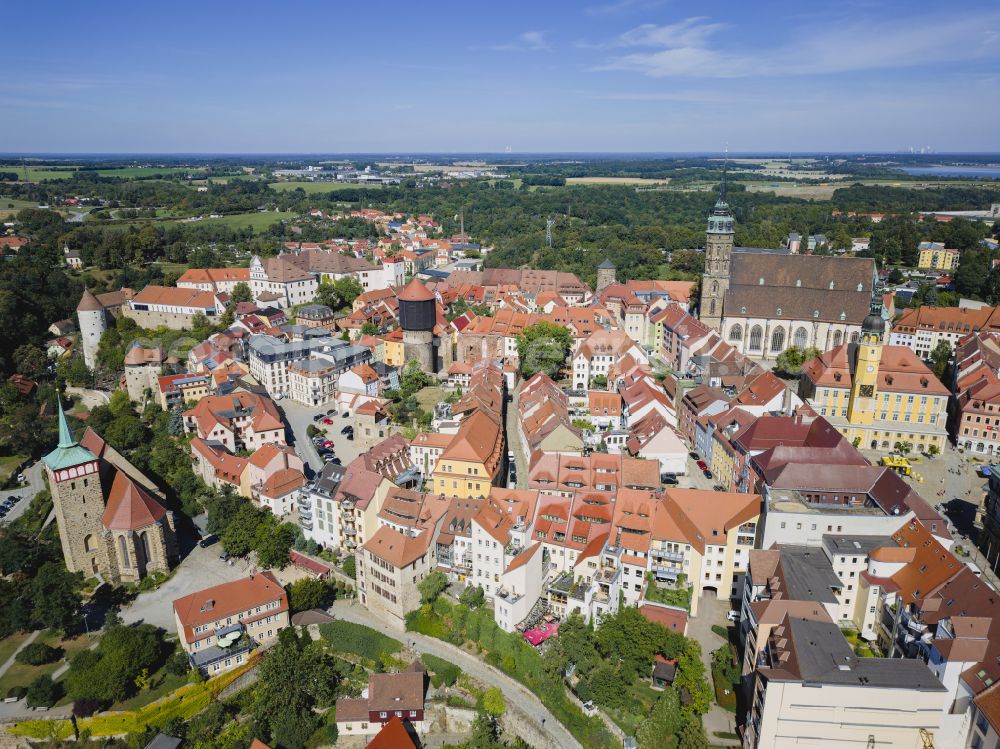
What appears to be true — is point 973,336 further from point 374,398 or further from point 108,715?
point 108,715

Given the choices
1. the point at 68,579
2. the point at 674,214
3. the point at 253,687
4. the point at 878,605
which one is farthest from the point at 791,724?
the point at 674,214

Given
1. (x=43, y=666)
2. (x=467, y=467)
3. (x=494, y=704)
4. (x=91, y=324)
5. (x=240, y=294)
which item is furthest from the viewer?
(x=240, y=294)

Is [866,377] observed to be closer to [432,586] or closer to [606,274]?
[432,586]

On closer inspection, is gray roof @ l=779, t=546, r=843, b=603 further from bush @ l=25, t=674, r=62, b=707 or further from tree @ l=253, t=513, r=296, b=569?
bush @ l=25, t=674, r=62, b=707

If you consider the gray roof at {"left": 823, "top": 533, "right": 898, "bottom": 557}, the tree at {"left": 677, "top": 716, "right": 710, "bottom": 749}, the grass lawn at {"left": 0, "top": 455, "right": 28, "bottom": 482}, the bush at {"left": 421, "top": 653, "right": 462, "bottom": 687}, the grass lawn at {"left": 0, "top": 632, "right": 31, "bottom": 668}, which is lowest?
the grass lawn at {"left": 0, "top": 632, "right": 31, "bottom": 668}

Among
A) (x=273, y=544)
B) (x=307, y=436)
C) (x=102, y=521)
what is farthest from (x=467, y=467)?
(x=102, y=521)

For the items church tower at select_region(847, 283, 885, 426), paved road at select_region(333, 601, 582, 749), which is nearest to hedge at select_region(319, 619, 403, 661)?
paved road at select_region(333, 601, 582, 749)

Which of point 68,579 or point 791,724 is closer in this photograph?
point 791,724
